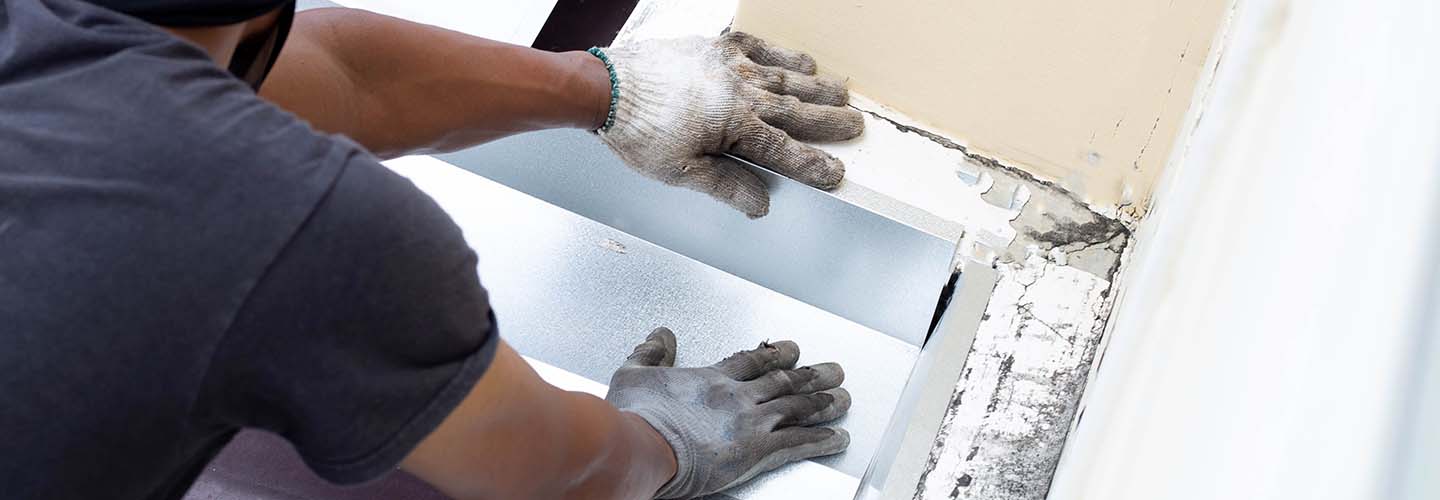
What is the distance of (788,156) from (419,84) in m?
0.53

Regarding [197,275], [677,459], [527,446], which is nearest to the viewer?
[197,275]

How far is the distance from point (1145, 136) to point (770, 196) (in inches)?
21.3

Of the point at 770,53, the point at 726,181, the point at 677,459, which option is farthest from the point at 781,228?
the point at 677,459

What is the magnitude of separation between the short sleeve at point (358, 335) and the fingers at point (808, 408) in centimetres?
74

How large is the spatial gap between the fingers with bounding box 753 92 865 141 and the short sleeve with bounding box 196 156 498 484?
76 cm

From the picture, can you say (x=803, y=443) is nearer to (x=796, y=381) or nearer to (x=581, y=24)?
(x=796, y=381)

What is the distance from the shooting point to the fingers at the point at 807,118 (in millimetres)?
1589

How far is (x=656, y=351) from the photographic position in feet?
5.63

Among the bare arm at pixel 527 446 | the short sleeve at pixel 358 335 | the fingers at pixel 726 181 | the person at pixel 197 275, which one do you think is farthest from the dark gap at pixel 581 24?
the short sleeve at pixel 358 335

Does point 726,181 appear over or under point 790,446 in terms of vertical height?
over

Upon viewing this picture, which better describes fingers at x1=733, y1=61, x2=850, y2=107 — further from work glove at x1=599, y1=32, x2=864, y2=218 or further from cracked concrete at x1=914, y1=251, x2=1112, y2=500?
cracked concrete at x1=914, y1=251, x2=1112, y2=500

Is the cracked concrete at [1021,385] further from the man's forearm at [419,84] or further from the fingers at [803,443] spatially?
the man's forearm at [419,84]

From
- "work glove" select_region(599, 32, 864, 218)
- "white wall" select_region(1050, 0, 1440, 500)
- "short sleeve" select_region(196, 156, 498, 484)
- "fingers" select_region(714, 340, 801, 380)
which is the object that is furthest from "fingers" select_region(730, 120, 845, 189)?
"short sleeve" select_region(196, 156, 498, 484)

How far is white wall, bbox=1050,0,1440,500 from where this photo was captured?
598 millimetres
